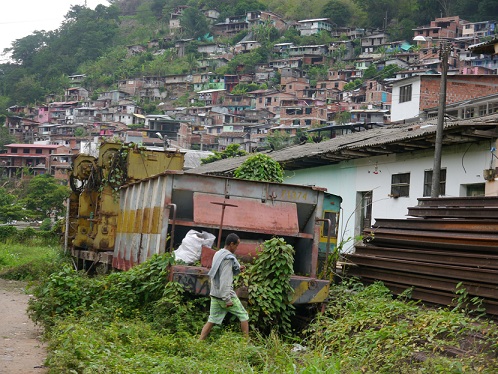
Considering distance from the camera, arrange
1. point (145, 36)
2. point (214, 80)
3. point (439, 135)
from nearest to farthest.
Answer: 1. point (439, 135)
2. point (214, 80)
3. point (145, 36)

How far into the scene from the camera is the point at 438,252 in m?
10.8

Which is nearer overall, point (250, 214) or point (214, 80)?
point (250, 214)

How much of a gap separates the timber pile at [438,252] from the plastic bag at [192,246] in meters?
3.06

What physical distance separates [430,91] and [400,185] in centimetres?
1530

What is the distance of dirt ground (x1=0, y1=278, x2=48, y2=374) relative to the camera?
859 centimetres

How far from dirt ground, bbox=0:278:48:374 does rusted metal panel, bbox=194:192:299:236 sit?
2.82 meters

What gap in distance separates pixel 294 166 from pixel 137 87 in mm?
94472

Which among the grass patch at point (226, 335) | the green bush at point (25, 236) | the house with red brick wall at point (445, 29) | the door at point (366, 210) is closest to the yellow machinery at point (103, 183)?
the grass patch at point (226, 335)

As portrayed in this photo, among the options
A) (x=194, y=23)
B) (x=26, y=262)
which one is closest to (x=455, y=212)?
(x=26, y=262)

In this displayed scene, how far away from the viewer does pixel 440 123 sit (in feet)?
54.2

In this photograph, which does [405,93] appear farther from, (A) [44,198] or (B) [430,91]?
(A) [44,198]

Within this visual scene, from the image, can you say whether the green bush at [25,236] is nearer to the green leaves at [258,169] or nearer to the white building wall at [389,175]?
the white building wall at [389,175]

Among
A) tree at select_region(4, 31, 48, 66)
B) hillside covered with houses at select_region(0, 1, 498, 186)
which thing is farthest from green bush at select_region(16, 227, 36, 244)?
tree at select_region(4, 31, 48, 66)

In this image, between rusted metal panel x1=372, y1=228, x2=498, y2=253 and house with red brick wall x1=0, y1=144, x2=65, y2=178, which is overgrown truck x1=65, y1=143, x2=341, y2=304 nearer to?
rusted metal panel x1=372, y1=228, x2=498, y2=253
